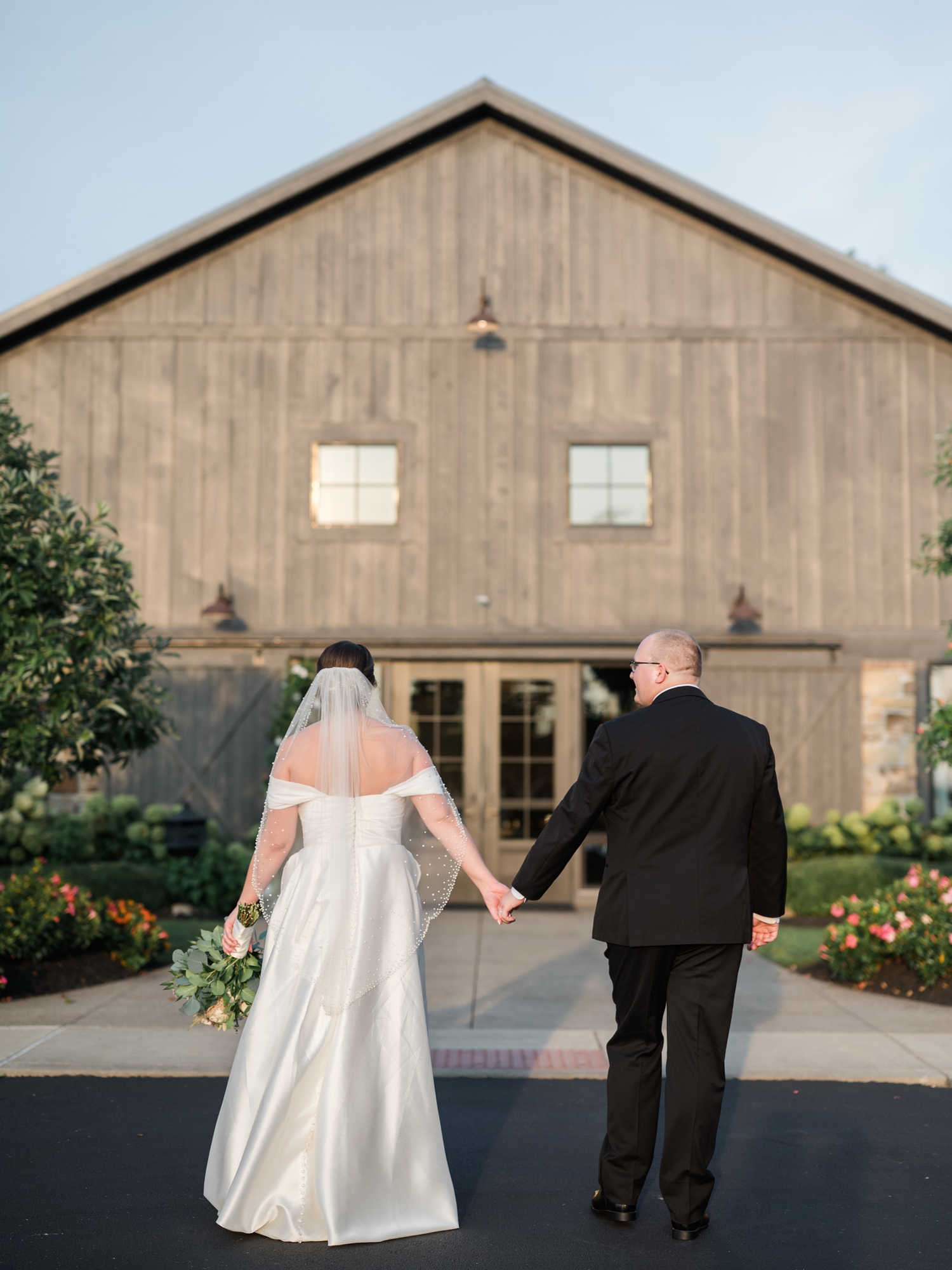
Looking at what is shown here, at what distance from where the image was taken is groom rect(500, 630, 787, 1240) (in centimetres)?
399

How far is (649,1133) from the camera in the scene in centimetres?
407

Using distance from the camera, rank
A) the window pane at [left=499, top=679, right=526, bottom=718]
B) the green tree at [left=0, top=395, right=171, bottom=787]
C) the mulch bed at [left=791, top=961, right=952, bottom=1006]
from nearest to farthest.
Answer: the mulch bed at [left=791, top=961, right=952, bottom=1006]
the green tree at [left=0, top=395, right=171, bottom=787]
the window pane at [left=499, top=679, right=526, bottom=718]

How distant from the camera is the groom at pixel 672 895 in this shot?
3994 mm

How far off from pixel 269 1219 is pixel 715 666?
9.41 meters

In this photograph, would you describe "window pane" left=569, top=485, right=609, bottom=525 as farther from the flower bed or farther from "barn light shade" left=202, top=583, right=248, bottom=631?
the flower bed

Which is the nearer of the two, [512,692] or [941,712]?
[941,712]


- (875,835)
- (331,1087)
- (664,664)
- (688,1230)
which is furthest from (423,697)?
(688,1230)

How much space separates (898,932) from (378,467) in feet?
23.5

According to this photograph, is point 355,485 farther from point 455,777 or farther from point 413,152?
point 413,152

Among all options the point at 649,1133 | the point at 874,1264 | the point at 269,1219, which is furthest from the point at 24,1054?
the point at 874,1264

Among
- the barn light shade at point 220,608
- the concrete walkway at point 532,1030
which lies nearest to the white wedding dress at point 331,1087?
the concrete walkway at point 532,1030

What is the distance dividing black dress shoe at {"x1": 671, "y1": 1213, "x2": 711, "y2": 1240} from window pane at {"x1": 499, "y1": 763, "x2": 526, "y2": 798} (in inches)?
340

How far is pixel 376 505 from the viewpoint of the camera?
12859 millimetres

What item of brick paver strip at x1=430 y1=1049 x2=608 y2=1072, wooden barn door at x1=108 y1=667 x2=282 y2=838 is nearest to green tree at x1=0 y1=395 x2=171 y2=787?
wooden barn door at x1=108 y1=667 x2=282 y2=838
